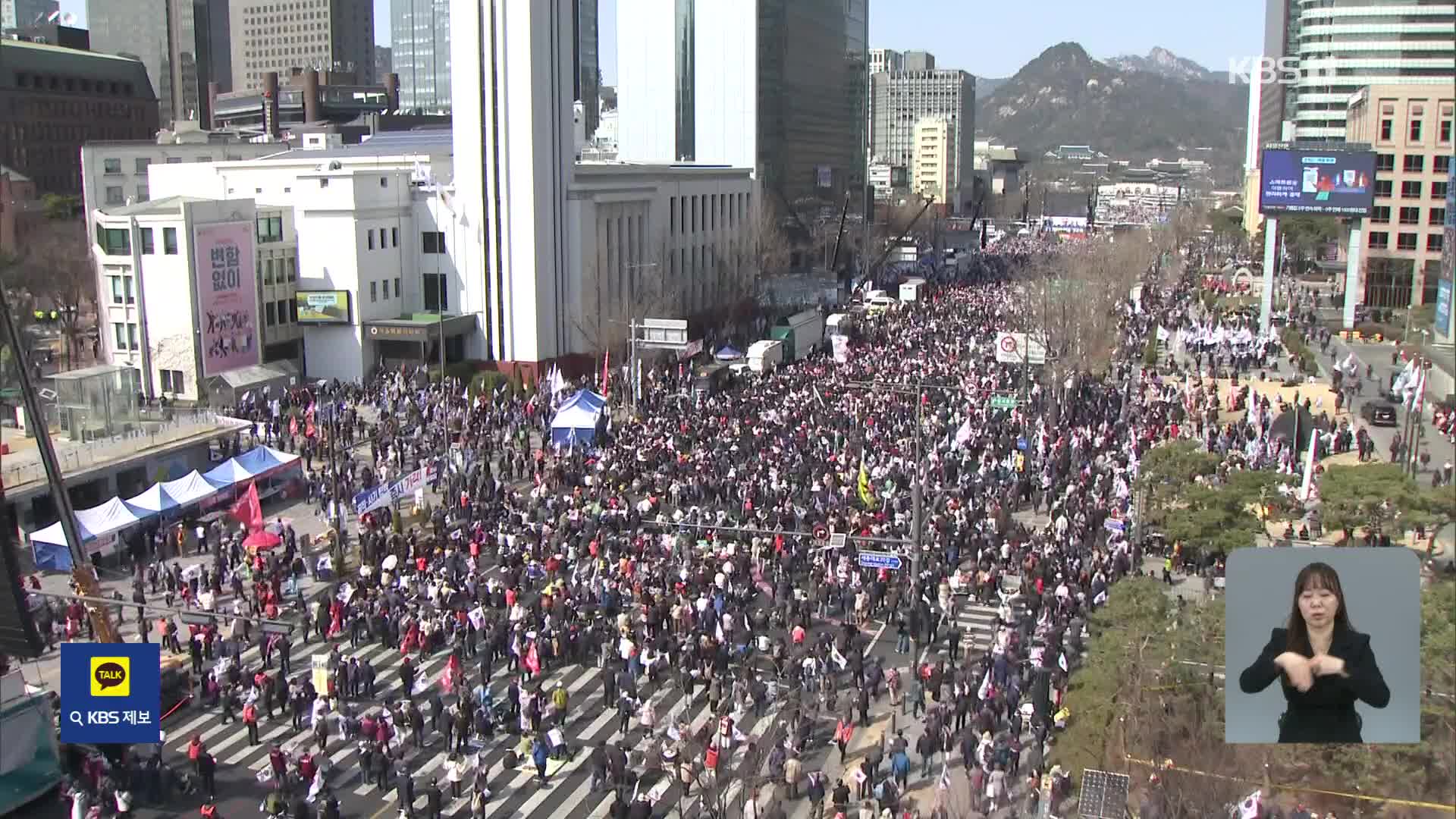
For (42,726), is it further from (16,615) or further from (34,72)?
(34,72)

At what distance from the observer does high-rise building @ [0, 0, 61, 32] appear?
18938 millimetres

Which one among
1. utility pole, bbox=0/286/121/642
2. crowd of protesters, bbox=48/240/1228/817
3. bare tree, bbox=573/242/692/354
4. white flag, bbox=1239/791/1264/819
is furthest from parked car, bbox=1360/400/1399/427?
utility pole, bbox=0/286/121/642

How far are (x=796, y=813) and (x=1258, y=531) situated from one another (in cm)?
1349

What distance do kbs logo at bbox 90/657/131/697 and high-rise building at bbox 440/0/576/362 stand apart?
41.5 m

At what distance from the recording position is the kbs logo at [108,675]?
545 inches

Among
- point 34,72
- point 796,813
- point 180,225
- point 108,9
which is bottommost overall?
point 796,813

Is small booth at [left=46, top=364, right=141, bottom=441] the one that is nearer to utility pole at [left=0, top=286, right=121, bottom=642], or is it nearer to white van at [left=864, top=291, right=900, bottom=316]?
utility pole at [left=0, top=286, right=121, bottom=642]

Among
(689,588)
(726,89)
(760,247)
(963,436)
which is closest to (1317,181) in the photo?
(760,247)

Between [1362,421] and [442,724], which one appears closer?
[442,724]

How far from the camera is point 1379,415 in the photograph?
41.6 m

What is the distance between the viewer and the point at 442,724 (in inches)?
750

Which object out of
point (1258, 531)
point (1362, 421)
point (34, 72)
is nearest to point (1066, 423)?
point (1362, 421)

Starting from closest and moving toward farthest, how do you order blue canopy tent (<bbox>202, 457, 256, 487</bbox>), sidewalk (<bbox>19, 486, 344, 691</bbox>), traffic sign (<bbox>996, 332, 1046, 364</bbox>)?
sidewalk (<bbox>19, 486, 344, 691</bbox>)
blue canopy tent (<bbox>202, 457, 256, 487</bbox>)
traffic sign (<bbox>996, 332, 1046, 364</bbox>)

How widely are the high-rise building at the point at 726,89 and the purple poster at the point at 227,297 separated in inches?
2226
